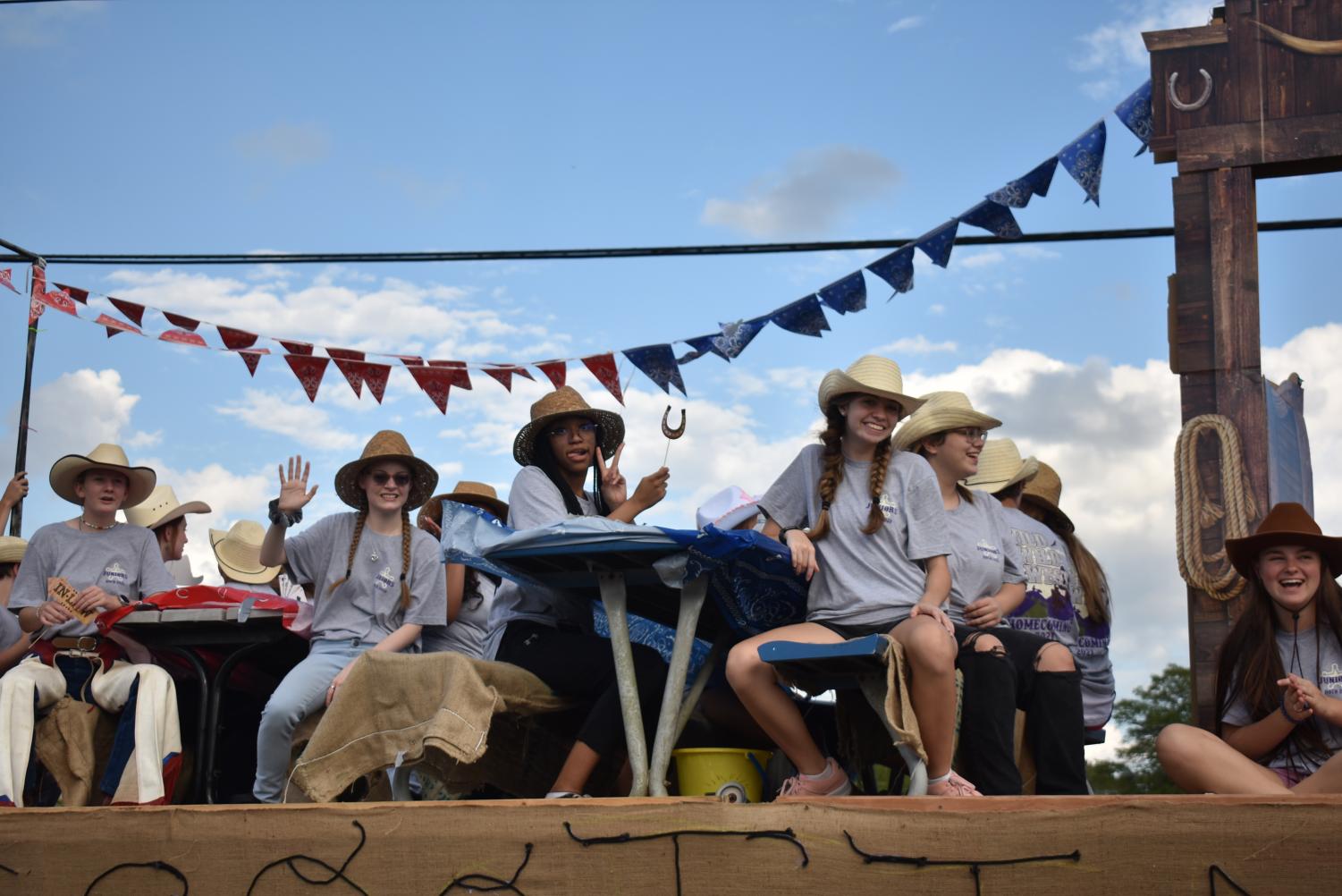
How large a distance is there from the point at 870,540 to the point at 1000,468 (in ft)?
5.20

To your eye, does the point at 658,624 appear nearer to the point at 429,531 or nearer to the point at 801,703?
the point at 801,703

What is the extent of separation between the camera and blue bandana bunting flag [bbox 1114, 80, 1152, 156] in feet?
18.9

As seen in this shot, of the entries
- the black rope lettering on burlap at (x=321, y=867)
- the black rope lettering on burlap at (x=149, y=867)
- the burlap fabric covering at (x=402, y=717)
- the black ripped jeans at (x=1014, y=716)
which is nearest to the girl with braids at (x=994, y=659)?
the black ripped jeans at (x=1014, y=716)

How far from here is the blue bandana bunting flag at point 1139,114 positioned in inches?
227

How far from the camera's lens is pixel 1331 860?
9.79 feet

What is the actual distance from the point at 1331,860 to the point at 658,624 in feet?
7.90

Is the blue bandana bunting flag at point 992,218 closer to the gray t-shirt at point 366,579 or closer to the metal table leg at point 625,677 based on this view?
the gray t-shirt at point 366,579

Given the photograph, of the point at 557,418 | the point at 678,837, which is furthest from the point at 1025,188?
the point at 678,837

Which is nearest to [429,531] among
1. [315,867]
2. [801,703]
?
Answer: [801,703]

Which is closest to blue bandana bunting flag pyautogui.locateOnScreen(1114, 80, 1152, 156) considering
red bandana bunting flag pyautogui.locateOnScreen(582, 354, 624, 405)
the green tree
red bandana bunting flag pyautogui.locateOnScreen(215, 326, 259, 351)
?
red bandana bunting flag pyautogui.locateOnScreen(582, 354, 624, 405)

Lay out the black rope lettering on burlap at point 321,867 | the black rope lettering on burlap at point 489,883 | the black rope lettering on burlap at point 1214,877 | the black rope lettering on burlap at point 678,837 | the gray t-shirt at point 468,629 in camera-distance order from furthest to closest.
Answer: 1. the gray t-shirt at point 468,629
2. the black rope lettering on burlap at point 321,867
3. the black rope lettering on burlap at point 489,883
4. the black rope lettering on burlap at point 678,837
5. the black rope lettering on burlap at point 1214,877

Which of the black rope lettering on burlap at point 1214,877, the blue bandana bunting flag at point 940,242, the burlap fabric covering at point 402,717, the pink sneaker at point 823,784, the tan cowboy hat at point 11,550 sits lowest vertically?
the black rope lettering on burlap at point 1214,877

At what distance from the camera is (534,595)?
459cm

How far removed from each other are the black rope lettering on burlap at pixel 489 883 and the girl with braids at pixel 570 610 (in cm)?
54
